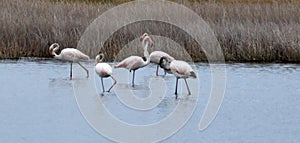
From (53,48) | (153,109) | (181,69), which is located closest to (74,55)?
(53,48)

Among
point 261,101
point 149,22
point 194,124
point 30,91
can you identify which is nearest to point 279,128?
point 194,124

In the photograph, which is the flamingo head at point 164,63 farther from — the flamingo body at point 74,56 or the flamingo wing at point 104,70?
the flamingo body at point 74,56

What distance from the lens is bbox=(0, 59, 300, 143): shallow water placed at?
909 centimetres

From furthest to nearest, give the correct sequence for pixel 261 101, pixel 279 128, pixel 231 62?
1. pixel 231 62
2. pixel 261 101
3. pixel 279 128

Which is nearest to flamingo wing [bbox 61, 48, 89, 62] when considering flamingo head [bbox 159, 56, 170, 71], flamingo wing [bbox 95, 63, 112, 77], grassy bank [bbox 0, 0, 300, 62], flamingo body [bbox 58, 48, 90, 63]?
flamingo body [bbox 58, 48, 90, 63]

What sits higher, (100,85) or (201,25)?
(201,25)

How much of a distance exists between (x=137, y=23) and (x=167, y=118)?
→ 636 cm

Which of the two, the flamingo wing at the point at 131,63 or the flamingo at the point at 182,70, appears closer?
the flamingo at the point at 182,70

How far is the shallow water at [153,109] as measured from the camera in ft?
29.8

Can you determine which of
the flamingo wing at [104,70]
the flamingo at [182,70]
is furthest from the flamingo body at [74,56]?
the flamingo at [182,70]

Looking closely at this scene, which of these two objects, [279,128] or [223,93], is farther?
[223,93]

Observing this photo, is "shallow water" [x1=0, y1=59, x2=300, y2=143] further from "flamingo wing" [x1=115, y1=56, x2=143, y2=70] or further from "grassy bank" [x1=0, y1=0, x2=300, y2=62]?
"grassy bank" [x1=0, y1=0, x2=300, y2=62]

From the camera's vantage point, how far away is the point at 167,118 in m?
10.1

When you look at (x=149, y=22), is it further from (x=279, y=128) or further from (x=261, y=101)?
(x=279, y=128)
